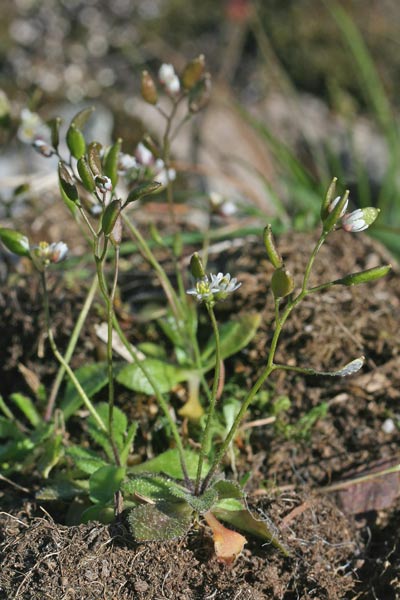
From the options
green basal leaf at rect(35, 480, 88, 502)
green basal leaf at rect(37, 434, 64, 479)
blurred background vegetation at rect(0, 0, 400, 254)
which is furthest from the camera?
blurred background vegetation at rect(0, 0, 400, 254)

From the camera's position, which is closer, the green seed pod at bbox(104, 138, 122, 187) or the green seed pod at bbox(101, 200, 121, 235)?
the green seed pod at bbox(101, 200, 121, 235)

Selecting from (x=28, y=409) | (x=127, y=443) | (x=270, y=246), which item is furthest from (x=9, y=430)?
(x=270, y=246)

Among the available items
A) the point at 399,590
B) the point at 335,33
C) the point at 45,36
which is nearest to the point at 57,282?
the point at 399,590

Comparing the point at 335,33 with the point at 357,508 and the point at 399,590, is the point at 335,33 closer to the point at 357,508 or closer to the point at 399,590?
the point at 357,508

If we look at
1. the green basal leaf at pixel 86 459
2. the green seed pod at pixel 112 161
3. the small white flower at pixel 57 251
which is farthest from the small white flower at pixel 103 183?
the green basal leaf at pixel 86 459

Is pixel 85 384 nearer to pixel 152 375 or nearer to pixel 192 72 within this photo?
pixel 152 375

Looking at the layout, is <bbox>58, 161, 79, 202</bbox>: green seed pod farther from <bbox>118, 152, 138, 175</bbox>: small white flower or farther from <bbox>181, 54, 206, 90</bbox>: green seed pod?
<bbox>181, 54, 206, 90</bbox>: green seed pod

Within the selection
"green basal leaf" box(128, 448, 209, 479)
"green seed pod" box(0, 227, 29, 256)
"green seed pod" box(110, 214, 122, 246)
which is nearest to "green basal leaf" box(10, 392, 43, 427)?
"green basal leaf" box(128, 448, 209, 479)

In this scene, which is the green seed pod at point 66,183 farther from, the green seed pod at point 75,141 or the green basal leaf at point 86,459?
the green basal leaf at point 86,459
